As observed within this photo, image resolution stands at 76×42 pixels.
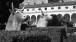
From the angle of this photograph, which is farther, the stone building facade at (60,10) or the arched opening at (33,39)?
the stone building facade at (60,10)

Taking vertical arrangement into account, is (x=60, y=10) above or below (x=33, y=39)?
below

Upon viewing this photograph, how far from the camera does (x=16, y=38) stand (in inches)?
243

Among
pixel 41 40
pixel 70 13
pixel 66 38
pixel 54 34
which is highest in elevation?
pixel 41 40

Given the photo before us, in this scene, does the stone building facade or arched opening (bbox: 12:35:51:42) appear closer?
arched opening (bbox: 12:35:51:42)

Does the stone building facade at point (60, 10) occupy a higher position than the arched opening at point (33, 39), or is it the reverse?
the arched opening at point (33, 39)

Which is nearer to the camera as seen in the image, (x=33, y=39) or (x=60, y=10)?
(x=33, y=39)

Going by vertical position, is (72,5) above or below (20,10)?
below

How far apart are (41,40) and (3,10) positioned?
1142 centimetres

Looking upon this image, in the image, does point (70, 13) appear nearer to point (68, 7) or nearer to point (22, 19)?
point (68, 7)

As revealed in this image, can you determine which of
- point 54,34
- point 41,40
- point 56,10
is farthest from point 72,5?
point 41,40

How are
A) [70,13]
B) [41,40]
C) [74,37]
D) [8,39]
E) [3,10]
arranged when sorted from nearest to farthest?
[8,39], [41,40], [74,37], [3,10], [70,13]

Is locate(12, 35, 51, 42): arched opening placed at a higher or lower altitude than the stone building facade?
higher

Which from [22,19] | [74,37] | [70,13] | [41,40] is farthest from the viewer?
[70,13]

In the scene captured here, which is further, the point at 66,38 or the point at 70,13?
the point at 70,13
